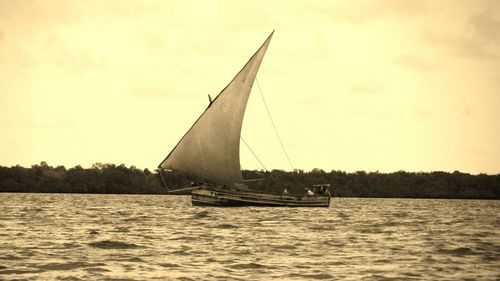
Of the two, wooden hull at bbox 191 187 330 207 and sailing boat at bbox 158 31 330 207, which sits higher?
sailing boat at bbox 158 31 330 207

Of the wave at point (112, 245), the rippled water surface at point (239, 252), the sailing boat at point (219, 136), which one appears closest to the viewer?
the rippled water surface at point (239, 252)

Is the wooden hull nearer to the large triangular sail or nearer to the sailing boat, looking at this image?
the sailing boat

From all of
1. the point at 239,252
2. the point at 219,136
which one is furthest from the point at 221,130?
the point at 239,252

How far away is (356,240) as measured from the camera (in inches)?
1340

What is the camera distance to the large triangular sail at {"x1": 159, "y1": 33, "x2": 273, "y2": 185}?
58.1 meters

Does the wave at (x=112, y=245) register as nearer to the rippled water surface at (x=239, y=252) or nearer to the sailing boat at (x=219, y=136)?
the rippled water surface at (x=239, y=252)

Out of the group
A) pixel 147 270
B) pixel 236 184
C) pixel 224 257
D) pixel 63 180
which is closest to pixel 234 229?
pixel 224 257

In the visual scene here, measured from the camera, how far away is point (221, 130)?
190 feet

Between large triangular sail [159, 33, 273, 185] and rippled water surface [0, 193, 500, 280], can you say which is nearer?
rippled water surface [0, 193, 500, 280]

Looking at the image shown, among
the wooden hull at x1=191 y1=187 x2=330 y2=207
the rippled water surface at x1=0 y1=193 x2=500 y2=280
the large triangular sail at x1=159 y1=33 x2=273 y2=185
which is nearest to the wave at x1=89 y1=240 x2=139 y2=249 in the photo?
the rippled water surface at x1=0 y1=193 x2=500 y2=280

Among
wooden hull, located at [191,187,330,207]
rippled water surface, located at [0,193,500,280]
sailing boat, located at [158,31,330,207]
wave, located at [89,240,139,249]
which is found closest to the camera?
rippled water surface, located at [0,193,500,280]

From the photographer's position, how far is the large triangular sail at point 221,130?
190ft

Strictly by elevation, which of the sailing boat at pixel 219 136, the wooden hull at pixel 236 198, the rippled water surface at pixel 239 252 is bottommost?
the rippled water surface at pixel 239 252

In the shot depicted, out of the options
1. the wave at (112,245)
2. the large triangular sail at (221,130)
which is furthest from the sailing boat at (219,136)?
the wave at (112,245)
